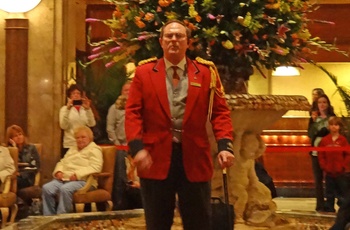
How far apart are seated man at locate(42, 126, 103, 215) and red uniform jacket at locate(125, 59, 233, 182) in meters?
Result: 4.79

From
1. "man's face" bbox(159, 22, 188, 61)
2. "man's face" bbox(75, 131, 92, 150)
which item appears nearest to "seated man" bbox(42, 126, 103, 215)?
"man's face" bbox(75, 131, 92, 150)

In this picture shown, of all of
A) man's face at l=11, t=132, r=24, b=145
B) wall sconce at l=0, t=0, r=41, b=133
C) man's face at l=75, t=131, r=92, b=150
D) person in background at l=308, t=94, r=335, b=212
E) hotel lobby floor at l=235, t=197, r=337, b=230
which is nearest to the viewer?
hotel lobby floor at l=235, t=197, r=337, b=230

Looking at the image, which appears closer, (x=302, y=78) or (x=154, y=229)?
(x=154, y=229)

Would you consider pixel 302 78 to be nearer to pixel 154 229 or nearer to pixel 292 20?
pixel 292 20

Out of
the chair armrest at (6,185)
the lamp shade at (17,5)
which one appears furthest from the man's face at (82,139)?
the lamp shade at (17,5)

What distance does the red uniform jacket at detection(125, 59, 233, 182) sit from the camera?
4359 mm

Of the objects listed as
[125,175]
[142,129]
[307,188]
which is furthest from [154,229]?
[307,188]

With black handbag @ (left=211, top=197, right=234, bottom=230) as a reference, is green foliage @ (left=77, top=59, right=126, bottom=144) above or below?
above

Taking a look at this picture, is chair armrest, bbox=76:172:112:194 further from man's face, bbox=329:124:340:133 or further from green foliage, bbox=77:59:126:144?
man's face, bbox=329:124:340:133

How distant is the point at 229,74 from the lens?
6.07 m

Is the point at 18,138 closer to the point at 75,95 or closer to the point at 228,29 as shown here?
the point at 75,95

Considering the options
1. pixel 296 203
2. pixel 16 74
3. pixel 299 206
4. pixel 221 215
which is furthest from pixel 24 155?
pixel 221 215

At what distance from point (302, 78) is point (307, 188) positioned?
3.33 m

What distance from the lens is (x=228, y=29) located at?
231 inches
